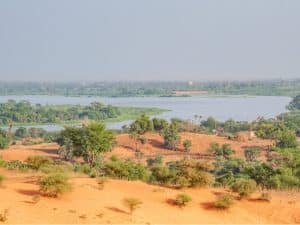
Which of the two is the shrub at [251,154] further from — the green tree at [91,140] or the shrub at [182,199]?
the shrub at [182,199]

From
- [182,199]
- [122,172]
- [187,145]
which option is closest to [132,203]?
[182,199]

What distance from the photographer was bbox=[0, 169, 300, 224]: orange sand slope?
13906 millimetres

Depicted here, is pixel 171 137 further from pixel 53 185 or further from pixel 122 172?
pixel 53 185

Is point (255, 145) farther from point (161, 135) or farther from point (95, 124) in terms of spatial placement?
point (95, 124)

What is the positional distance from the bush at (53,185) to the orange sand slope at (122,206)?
23 centimetres

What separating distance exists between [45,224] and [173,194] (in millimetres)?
4869

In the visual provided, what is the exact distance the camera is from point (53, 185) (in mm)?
14891

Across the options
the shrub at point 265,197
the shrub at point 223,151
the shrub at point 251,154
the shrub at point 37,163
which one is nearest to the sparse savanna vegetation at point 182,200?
the shrub at point 265,197

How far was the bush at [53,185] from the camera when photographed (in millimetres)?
14910

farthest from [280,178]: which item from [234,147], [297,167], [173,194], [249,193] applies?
[234,147]

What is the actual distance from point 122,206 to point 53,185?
199cm

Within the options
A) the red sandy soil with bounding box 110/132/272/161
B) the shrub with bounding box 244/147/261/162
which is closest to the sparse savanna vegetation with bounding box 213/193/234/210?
the shrub with bounding box 244/147/261/162

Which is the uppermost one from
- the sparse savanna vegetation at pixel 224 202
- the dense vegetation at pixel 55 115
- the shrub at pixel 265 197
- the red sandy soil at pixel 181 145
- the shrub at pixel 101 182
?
the shrub at pixel 101 182

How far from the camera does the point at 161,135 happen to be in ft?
150
